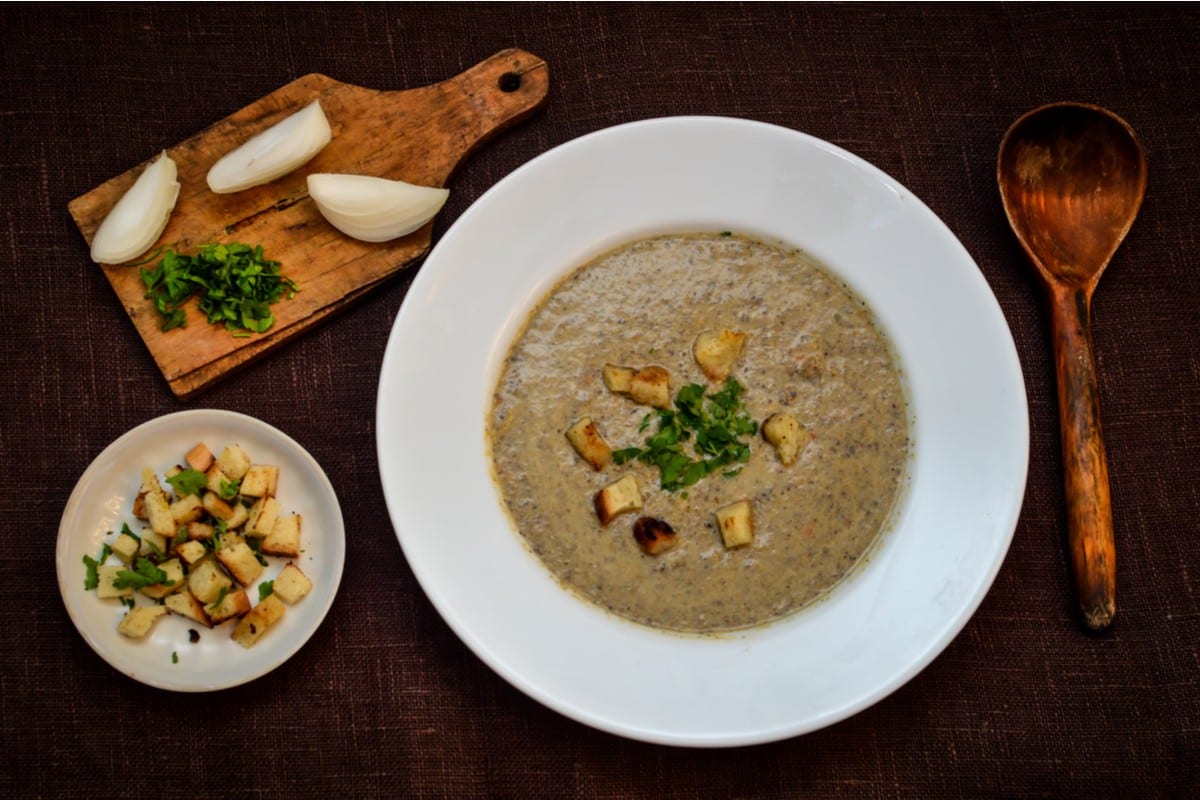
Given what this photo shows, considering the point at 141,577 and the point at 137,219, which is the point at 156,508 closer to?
the point at 141,577

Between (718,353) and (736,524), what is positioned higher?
(718,353)

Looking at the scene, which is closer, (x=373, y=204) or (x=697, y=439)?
(x=697, y=439)

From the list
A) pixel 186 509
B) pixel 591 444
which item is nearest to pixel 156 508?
pixel 186 509

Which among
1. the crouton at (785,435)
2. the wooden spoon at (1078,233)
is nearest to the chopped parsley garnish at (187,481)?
the crouton at (785,435)

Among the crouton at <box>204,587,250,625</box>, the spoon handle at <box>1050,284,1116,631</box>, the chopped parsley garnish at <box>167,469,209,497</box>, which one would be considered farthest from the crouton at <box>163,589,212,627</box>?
the spoon handle at <box>1050,284,1116,631</box>

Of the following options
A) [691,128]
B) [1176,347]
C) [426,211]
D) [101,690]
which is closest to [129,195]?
[426,211]

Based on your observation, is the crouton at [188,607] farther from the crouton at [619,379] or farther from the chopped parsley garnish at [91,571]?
the crouton at [619,379]
